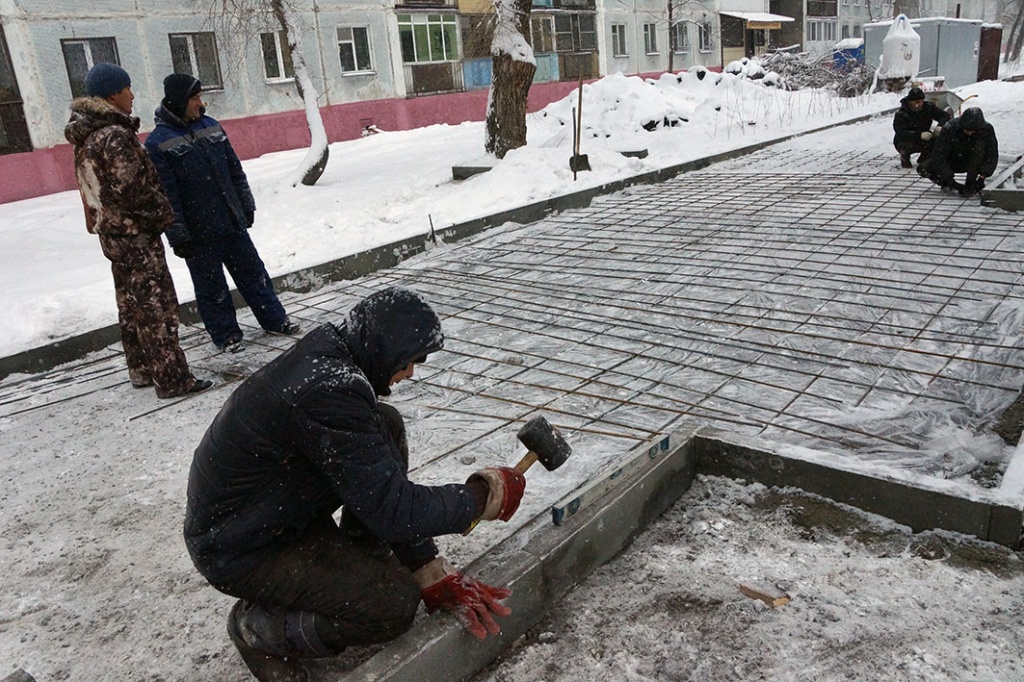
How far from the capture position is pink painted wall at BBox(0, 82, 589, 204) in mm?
14531

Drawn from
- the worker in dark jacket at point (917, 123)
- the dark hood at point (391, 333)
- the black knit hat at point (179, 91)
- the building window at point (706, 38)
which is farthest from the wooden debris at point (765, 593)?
the building window at point (706, 38)

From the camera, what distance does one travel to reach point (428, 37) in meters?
21.4

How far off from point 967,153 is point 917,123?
1.21 m

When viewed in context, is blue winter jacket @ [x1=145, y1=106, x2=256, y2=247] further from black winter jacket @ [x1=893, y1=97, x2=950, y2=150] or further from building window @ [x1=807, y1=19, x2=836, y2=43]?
building window @ [x1=807, y1=19, x2=836, y2=43]

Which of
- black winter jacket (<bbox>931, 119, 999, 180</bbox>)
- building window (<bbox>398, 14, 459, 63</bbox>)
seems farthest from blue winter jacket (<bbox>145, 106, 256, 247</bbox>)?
building window (<bbox>398, 14, 459, 63</bbox>)

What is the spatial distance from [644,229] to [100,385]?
15.2 feet

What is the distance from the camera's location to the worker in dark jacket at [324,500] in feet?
6.43

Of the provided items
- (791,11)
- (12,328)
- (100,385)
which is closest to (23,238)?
(12,328)

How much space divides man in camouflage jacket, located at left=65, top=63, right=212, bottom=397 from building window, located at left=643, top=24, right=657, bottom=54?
88.1 feet

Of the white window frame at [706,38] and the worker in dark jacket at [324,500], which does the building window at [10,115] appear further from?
the white window frame at [706,38]

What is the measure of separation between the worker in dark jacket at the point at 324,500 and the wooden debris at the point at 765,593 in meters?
0.76

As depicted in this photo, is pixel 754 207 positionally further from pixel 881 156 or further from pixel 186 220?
pixel 186 220

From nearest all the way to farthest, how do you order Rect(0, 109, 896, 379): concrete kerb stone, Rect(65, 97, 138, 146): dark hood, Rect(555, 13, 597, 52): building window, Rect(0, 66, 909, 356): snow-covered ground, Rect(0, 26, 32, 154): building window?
1. Rect(65, 97, 138, 146): dark hood
2. Rect(0, 109, 896, 379): concrete kerb stone
3. Rect(0, 66, 909, 356): snow-covered ground
4. Rect(0, 26, 32, 154): building window
5. Rect(555, 13, 597, 52): building window

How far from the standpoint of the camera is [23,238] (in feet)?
35.0
